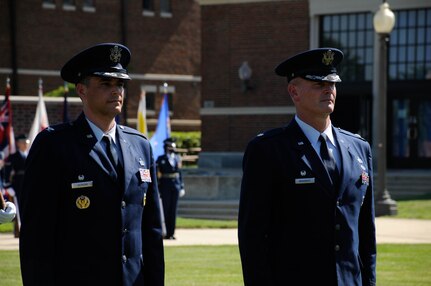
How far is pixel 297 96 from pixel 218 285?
6364 millimetres

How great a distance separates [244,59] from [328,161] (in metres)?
27.7

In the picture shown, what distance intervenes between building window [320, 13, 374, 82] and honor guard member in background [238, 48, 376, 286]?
Result: 84.3 ft

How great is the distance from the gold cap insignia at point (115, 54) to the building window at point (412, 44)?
25607 millimetres

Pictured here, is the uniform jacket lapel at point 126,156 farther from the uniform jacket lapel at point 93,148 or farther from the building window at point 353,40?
the building window at point 353,40

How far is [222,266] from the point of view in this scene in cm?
1341

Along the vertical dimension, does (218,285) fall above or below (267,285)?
below

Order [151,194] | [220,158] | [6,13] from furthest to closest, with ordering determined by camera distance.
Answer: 1. [6,13]
2. [220,158]
3. [151,194]

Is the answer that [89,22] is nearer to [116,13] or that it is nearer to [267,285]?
[116,13]

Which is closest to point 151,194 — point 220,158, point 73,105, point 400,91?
point 73,105

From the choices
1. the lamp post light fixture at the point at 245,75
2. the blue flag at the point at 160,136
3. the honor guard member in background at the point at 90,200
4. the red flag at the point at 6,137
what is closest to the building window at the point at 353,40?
the lamp post light fixture at the point at 245,75

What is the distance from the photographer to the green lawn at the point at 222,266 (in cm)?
1196

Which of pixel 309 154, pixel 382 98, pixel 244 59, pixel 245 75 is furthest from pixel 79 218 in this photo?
pixel 244 59

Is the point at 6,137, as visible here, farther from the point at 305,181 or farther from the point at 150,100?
the point at 150,100

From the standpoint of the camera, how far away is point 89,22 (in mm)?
43156
